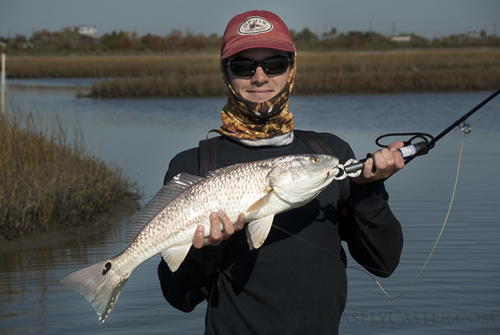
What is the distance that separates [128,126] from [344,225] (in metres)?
18.4

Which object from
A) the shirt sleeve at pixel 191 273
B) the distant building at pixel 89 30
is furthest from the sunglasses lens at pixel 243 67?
the distant building at pixel 89 30

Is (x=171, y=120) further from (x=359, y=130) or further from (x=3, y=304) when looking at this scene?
(x=3, y=304)

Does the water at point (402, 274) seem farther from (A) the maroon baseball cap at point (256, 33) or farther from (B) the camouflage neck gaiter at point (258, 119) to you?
(A) the maroon baseball cap at point (256, 33)

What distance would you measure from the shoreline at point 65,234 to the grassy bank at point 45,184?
0.08 m

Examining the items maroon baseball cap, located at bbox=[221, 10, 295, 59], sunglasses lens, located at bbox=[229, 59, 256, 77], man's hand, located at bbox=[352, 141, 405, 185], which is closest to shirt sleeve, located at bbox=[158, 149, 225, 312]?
sunglasses lens, located at bbox=[229, 59, 256, 77]

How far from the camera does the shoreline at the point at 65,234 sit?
25.8ft

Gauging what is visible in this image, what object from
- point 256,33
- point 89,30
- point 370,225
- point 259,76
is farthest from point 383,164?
point 89,30

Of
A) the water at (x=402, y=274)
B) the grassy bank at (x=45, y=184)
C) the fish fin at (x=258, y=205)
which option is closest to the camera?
the fish fin at (x=258, y=205)

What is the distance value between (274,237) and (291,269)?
0.20m

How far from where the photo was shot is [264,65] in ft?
9.21

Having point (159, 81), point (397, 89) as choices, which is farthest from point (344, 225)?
point (159, 81)

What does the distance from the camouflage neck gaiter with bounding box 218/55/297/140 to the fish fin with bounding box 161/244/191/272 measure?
0.63 m

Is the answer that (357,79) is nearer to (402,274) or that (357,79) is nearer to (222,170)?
(402,274)

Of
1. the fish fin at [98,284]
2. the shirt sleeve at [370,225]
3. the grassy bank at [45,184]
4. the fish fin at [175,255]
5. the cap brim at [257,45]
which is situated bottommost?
the grassy bank at [45,184]
